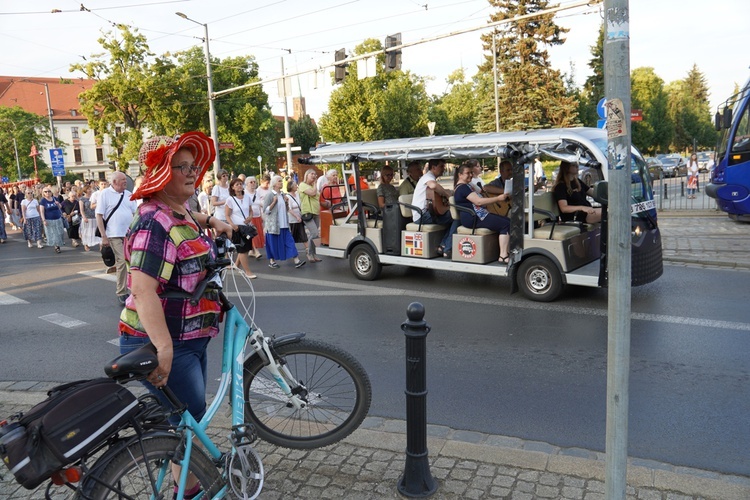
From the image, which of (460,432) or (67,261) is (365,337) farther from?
(67,261)

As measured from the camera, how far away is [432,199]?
9.72 m

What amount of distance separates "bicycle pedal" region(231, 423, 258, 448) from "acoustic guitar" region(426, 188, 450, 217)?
6839 millimetres

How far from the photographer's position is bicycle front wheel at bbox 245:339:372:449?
375cm

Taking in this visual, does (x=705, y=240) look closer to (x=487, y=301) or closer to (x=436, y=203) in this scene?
(x=436, y=203)

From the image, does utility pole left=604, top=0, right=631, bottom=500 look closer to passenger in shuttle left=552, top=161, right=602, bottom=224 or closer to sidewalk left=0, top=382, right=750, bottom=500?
sidewalk left=0, top=382, right=750, bottom=500

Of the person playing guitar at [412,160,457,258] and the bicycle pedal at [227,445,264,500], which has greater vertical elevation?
the person playing guitar at [412,160,457,258]

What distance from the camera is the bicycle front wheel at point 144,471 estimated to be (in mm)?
2475

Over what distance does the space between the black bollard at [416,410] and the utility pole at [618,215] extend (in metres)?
1.01

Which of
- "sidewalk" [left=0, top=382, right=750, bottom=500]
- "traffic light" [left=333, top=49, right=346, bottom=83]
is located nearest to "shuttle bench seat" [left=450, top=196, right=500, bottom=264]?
"sidewalk" [left=0, top=382, right=750, bottom=500]

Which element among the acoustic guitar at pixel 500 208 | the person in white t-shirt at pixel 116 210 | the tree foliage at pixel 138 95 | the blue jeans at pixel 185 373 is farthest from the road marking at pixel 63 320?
the tree foliage at pixel 138 95

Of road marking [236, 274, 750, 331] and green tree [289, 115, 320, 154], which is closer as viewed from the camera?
road marking [236, 274, 750, 331]

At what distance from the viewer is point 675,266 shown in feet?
33.9

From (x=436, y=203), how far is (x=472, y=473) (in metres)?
6.40

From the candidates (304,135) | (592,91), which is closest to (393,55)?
(592,91)
